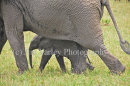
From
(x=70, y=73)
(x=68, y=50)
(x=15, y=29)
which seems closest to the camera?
(x=15, y=29)

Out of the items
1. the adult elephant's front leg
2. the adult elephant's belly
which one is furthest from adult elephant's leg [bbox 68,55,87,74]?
the adult elephant's front leg

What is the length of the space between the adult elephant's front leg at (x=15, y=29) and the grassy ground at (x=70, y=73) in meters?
0.37

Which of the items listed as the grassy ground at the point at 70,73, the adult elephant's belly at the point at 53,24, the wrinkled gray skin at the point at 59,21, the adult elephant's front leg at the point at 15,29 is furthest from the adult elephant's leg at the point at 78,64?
the adult elephant's front leg at the point at 15,29

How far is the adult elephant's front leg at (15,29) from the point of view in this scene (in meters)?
5.82

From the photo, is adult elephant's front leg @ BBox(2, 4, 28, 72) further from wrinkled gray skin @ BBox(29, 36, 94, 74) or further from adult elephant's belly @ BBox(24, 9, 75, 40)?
wrinkled gray skin @ BBox(29, 36, 94, 74)

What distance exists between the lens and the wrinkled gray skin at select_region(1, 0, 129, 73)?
557cm

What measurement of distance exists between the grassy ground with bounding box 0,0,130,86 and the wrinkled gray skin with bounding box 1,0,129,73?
0.43m

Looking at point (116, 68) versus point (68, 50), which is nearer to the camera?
point (116, 68)

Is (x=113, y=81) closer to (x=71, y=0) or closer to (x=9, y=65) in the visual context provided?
(x=71, y=0)

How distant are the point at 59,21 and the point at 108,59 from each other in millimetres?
1151

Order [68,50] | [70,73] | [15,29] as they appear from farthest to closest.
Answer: [68,50]
[70,73]
[15,29]

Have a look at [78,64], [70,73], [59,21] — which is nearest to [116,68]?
[78,64]

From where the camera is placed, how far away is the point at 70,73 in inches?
237

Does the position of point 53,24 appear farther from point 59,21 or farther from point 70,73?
point 70,73
